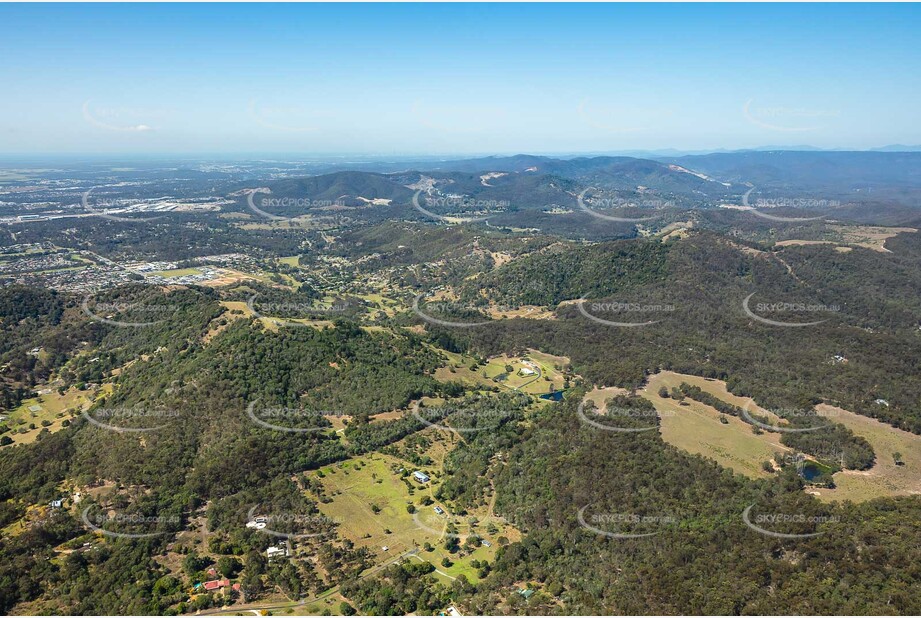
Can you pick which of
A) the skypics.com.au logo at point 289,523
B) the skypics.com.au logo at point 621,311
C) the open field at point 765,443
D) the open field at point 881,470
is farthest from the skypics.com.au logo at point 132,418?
the skypics.com.au logo at point 621,311

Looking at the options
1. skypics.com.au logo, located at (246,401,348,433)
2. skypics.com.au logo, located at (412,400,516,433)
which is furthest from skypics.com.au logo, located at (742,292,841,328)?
skypics.com.au logo, located at (246,401,348,433)

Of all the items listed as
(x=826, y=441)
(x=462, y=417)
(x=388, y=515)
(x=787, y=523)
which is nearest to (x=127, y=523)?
(x=388, y=515)

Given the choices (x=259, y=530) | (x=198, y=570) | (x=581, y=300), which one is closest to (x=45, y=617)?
(x=198, y=570)

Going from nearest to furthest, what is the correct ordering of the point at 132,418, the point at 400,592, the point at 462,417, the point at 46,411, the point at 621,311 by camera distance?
the point at 400,592, the point at 132,418, the point at 462,417, the point at 46,411, the point at 621,311

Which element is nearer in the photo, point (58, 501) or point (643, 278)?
point (58, 501)

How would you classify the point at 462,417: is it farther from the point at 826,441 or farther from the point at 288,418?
the point at 826,441

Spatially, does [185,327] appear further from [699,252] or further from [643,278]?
[699,252]

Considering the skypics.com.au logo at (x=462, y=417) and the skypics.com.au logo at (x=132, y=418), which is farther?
the skypics.com.au logo at (x=462, y=417)

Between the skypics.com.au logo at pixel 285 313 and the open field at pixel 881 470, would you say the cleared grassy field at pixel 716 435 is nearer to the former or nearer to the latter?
the open field at pixel 881 470
